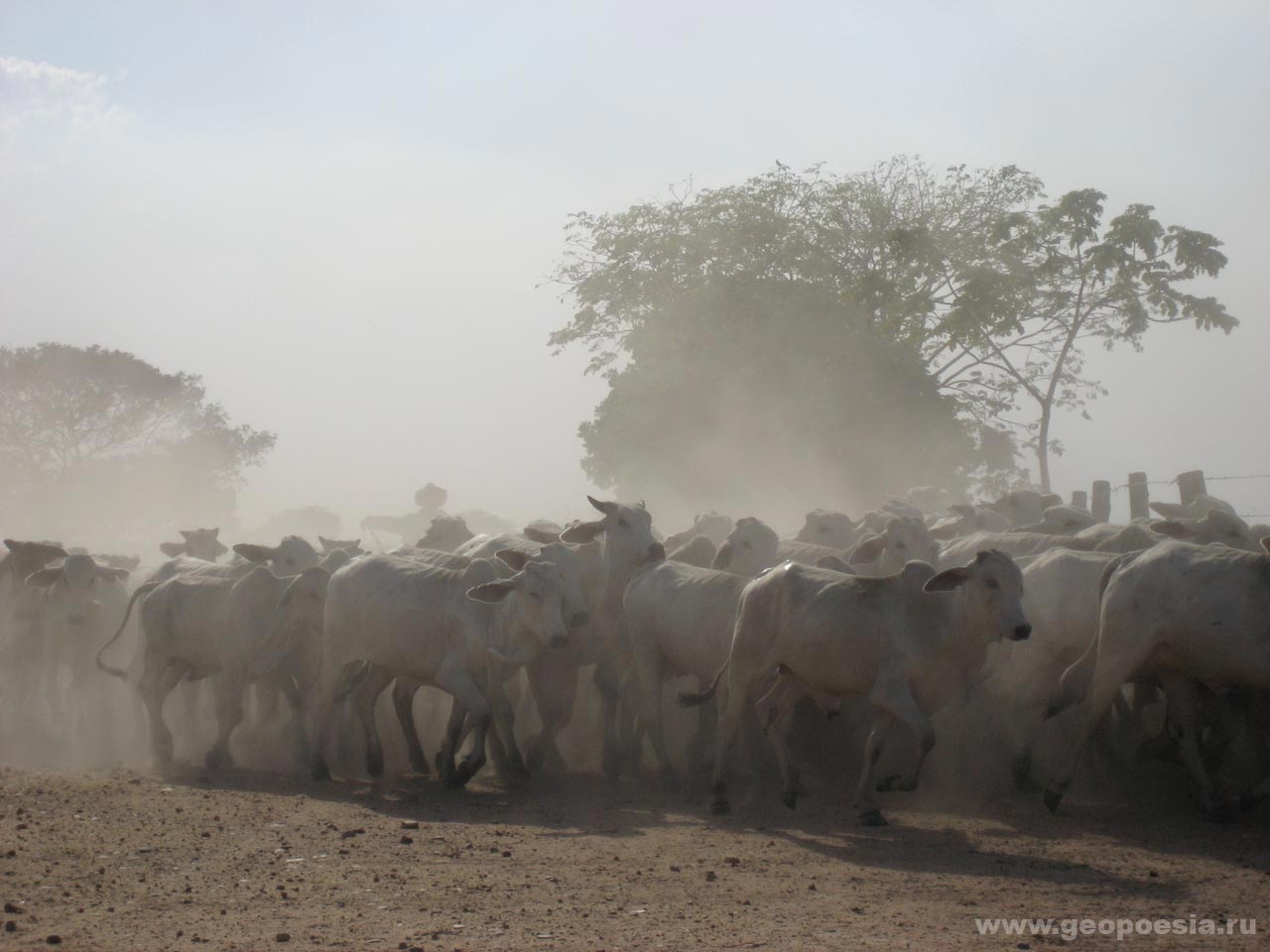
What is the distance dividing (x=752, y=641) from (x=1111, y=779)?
2.86 m

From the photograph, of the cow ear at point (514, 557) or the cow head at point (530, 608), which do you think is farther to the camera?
the cow ear at point (514, 557)

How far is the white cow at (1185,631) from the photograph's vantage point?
866 centimetres

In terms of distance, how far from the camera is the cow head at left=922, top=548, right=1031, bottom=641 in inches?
350

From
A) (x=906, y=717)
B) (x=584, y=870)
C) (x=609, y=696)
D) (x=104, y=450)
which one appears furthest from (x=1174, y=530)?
(x=104, y=450)

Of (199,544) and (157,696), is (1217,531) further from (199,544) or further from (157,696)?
(199,544)

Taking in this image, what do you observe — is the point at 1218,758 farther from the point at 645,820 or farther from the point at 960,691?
the point at 645,820

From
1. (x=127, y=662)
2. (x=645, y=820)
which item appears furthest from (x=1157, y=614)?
(x=127, y=662)

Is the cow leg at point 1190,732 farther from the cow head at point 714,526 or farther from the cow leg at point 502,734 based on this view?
the cow head at point 714,526

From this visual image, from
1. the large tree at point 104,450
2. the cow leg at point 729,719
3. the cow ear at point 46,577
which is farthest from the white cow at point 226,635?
the large tree at point 104,450

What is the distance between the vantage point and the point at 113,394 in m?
41.7

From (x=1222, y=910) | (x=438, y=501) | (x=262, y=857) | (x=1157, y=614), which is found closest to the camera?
(x=1222, y=910)

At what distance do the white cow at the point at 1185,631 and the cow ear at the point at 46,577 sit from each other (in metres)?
10.1

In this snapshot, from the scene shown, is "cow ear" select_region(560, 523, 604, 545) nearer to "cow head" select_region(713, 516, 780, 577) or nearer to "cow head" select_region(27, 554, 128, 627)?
"cow head" select_region(713, 516, 780, 577)

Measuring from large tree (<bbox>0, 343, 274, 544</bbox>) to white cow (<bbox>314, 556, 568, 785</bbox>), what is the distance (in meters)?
31.6
